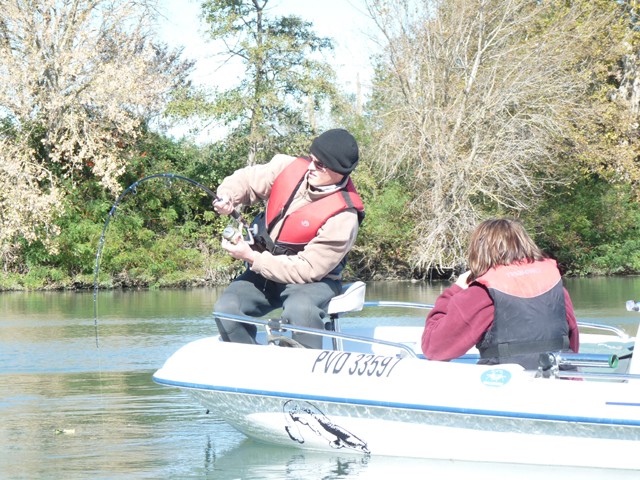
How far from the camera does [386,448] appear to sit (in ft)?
16.2

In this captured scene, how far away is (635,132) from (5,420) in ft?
65.5

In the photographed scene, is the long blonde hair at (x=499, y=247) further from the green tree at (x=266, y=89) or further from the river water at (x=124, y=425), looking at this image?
the green tree at (x=266, y=89)

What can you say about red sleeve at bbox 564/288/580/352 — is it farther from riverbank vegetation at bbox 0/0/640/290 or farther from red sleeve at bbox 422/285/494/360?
riverbank vegetation at bbox 0/0/640/290

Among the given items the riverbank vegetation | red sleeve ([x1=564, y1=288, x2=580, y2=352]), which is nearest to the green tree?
the riverbank vegetation

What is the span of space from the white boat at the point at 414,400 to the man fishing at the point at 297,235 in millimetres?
169

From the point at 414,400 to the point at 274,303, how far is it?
46.3 inches

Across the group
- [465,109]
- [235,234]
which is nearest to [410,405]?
[235,234]

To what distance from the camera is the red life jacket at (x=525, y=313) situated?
4.38 metres

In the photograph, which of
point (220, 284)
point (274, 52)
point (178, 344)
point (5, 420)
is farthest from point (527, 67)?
point (5, 420)

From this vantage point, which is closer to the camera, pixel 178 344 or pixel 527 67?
pixel 178 344

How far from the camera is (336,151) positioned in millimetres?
5168

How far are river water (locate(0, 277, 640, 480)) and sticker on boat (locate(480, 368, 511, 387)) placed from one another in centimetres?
43

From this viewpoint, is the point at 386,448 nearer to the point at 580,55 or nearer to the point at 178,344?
the point at 178,344

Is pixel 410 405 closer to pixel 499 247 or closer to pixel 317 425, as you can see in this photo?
pixel 317 425
